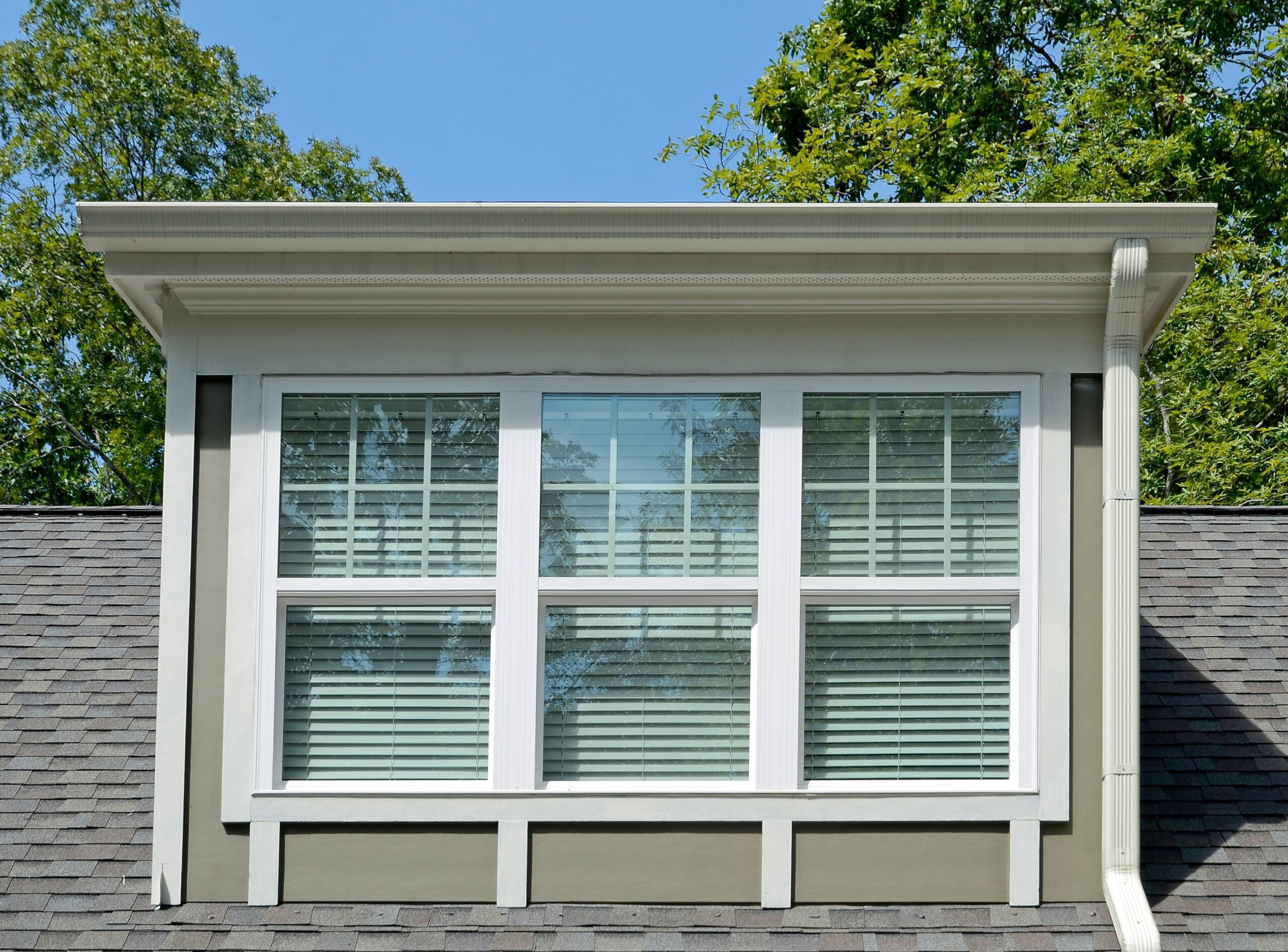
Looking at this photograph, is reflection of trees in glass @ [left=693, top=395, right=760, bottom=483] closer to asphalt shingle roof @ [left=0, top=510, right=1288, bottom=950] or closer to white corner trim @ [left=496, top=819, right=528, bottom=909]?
white corner trim @ [left=496, top=819, right=528, bottom=909]

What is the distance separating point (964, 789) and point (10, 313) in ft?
64.7

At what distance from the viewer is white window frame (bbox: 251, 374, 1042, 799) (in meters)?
4.32

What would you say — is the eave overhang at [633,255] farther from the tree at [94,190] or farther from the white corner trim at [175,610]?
the tree at [94,190]

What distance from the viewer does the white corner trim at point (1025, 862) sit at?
4262 mm

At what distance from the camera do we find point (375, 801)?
4.29m

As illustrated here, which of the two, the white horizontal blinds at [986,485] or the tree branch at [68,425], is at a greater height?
the tree branch at [68,425]

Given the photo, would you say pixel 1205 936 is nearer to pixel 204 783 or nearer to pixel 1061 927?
pixel 1061 927

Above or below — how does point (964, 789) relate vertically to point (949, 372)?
below

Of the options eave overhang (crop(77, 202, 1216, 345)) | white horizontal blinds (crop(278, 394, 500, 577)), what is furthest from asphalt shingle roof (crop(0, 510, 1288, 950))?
eave overhang (crop(77, 202, 1216, 345))

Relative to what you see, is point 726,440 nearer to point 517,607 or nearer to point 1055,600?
point 517,607

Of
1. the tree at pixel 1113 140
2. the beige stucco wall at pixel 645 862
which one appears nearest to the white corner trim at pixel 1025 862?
the beige stucco wall at pixel 645 862

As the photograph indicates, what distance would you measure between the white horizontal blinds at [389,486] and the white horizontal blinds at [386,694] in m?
0.19

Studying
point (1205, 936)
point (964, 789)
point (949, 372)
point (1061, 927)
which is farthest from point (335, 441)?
point (1205, 936)

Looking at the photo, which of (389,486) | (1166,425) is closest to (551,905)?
(389,486)
